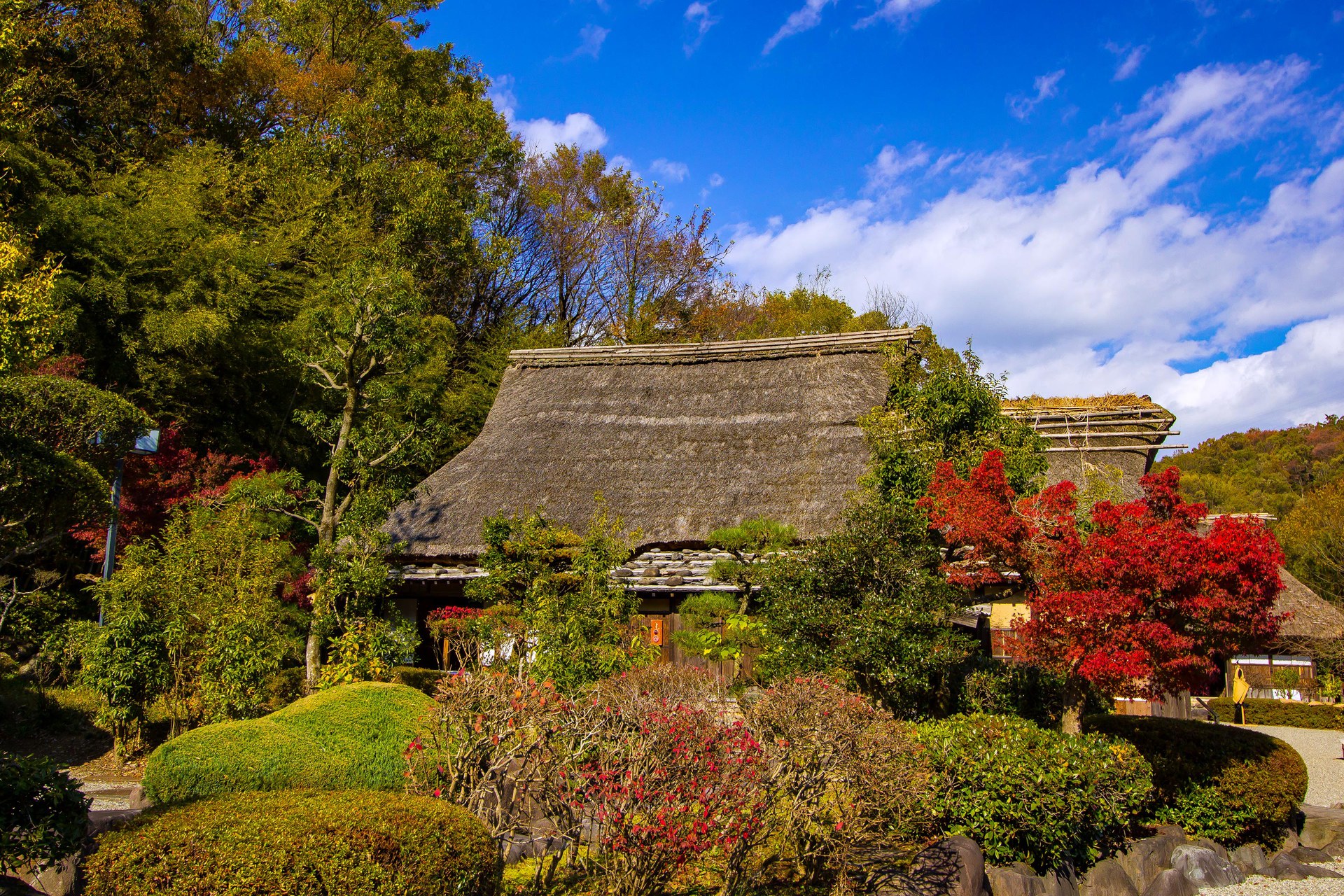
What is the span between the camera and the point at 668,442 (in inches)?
661

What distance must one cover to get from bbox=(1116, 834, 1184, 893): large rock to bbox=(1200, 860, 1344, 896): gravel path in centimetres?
37

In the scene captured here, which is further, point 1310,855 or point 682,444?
point 682,444

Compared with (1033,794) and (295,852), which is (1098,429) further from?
(295,852)

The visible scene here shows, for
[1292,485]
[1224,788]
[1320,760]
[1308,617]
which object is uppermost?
[1292,485]

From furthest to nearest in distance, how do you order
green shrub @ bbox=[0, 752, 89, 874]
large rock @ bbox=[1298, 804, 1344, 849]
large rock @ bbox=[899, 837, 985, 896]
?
1. large rock @ bbox=[1298, 804, 1344, 849]
2. large rock @ bbox=[899, 837, 985, 896]
3. green shrub @ bbox=[0, 752, 89, 874]

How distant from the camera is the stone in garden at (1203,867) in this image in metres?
7.50

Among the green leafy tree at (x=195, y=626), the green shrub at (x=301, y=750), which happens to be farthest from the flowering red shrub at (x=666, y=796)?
the green leafy tree at (x=195, y=626)

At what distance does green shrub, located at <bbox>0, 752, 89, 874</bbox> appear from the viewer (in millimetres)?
4586

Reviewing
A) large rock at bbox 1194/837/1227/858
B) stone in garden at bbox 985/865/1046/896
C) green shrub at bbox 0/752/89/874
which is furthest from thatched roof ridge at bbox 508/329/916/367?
green shrub at bbox 0/752/89/874

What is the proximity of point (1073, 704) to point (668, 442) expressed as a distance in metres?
9.55

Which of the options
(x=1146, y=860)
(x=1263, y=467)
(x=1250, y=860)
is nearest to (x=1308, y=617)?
(x=1250, y=860)

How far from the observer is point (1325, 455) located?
41.9m

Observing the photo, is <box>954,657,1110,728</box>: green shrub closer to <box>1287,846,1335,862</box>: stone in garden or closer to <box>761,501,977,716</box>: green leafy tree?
<box>761,501,977,716</box>: green leafy tree

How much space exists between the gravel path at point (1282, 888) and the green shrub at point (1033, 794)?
1101 mm
